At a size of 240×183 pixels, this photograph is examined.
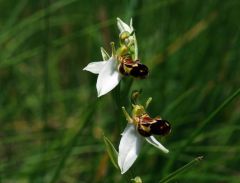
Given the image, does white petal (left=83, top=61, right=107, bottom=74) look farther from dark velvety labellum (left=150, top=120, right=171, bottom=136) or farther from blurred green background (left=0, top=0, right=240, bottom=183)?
blurred green background (left=0, top=0, right=240, bottom=183)

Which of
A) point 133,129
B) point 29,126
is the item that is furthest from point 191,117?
point 133,129

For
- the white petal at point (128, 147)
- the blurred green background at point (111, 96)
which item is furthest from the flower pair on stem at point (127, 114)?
the blurred green background at point (111, 96)

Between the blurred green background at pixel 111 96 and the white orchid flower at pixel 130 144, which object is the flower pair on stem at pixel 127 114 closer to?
the white orchid flower at pixel 130 144

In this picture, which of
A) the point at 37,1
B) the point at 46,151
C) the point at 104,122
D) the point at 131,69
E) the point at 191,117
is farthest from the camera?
the point at 37,1

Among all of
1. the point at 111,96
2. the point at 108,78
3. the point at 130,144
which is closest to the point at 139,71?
the point at 108,78

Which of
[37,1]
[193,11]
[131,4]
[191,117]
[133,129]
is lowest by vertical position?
[133,129]

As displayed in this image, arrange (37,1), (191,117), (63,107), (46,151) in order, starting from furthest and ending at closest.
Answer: (37,1) < (63,107) < (191,117) < (46,151)

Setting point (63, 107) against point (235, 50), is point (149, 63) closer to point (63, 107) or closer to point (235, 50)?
point (235, 50)
